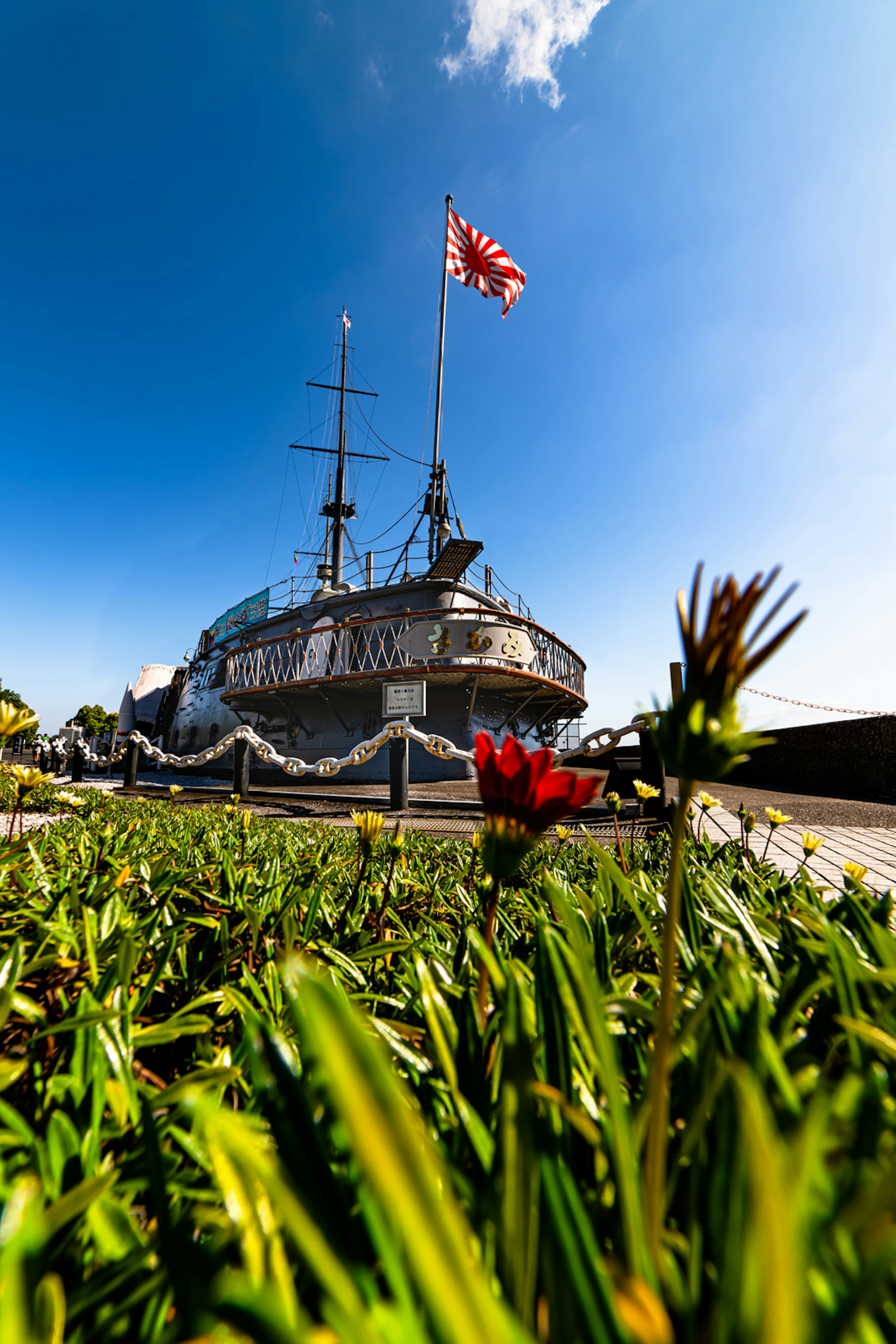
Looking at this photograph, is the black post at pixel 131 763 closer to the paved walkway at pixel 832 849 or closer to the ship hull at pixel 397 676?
the ship hull at pixel 397 676

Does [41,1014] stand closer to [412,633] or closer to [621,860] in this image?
[621,860]

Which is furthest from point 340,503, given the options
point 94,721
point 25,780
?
point 94,721

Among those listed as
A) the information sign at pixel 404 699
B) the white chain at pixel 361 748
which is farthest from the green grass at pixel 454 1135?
the information sign at pixel 404 699

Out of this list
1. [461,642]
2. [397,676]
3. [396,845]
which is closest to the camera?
[396,845]

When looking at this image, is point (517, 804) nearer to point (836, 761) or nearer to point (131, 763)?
point (131, 763)

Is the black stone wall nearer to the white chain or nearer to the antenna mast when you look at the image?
the white chain

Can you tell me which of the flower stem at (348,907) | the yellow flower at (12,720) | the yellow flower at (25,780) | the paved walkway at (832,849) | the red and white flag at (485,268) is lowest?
the paved walkway at (832,849)

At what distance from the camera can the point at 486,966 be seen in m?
0.62

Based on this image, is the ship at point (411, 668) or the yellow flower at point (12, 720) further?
the ship at point (411, 668)

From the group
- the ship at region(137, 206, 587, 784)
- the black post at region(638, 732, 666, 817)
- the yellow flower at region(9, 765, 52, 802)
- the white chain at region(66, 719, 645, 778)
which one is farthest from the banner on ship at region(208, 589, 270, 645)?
the yellow flower at region(9, 765, 52, 802)

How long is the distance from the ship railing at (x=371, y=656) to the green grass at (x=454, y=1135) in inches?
411

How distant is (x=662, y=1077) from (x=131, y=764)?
1201cm

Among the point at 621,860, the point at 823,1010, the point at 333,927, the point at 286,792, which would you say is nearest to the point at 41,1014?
the point at 333,927

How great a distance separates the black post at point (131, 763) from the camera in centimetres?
1071
